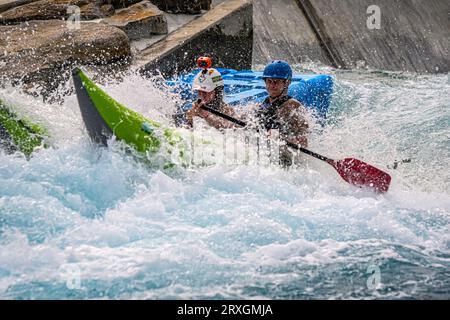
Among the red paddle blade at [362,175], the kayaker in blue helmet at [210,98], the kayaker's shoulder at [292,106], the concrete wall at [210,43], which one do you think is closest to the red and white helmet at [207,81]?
the kayaker in blue helmet at [210,98]

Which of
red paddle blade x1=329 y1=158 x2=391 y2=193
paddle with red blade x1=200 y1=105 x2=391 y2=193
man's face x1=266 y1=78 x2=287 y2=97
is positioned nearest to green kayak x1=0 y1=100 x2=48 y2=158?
man's face x1=266 y1=78 x2=287 y2=97

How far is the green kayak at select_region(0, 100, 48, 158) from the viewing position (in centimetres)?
546

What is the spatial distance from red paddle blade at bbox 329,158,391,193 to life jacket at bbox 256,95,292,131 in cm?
61

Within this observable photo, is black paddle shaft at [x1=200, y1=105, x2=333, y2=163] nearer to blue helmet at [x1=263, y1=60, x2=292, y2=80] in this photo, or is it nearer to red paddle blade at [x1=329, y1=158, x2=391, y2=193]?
red paddle blade at [x1=329, y1=158, x2=391, y2=193]

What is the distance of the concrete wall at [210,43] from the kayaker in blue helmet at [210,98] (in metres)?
2.05

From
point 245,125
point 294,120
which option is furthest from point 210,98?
point 294,120

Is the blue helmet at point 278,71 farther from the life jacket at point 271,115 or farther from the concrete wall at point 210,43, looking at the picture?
the concrete wall at point 210,43

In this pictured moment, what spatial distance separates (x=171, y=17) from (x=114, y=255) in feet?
20.9

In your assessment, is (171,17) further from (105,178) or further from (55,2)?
(105,178)

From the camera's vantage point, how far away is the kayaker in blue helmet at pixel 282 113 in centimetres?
565

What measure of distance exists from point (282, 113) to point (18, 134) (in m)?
2.17

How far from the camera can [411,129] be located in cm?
816

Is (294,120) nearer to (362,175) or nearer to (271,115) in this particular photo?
(271,115)

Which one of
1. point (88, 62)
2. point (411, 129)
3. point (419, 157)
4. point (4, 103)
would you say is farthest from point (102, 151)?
point (411, 129)
